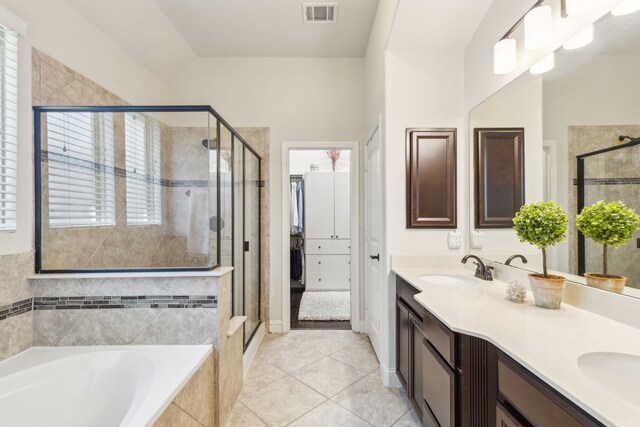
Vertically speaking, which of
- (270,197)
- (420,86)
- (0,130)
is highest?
(420,86)

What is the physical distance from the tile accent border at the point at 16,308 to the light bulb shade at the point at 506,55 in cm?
302

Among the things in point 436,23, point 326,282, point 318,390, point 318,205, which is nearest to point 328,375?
point 318,390

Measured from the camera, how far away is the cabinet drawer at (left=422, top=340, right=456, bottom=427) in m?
1.21

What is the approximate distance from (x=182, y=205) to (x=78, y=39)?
1357mm

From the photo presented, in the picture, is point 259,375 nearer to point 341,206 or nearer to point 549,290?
point 549,290

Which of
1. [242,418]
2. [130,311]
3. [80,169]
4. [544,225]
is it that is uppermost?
[80,169]

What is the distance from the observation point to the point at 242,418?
182 cm

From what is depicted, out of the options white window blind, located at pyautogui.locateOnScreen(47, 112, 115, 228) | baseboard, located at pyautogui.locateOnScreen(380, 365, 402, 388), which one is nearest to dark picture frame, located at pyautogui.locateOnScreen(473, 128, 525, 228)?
baseboard, located at pyautogui.locateOnScreen(380, 365, 402, 388)

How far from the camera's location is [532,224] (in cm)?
130

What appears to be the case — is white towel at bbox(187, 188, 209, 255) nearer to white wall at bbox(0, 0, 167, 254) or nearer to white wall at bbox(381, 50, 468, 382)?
white wall at bbox(0, 0, 167, 254)

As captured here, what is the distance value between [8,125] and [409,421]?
9.42ft

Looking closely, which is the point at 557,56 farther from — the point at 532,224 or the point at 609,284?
the point at 609,284

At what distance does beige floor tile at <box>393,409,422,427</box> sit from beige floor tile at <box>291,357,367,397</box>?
1.54 feet

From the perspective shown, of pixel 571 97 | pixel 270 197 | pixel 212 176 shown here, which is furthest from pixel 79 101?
pixel 571 97
